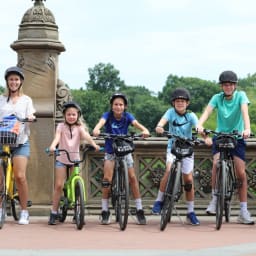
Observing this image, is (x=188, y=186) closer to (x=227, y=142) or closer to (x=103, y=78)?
(x=227, y=142)

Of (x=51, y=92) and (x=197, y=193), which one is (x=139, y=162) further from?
(x=51, y=92)

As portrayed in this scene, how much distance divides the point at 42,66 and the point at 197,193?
284cm

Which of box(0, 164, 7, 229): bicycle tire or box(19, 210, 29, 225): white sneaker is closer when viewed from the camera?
box(0, 164, 7, 229): bicycle tire

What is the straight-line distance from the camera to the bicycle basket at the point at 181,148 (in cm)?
938

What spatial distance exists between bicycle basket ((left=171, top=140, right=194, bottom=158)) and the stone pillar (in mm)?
2019

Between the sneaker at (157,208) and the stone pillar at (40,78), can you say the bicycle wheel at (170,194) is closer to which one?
the sneaker at (157,208)

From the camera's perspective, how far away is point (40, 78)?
10.8m

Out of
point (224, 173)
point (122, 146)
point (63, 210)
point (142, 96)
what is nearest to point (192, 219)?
point (224, 173)

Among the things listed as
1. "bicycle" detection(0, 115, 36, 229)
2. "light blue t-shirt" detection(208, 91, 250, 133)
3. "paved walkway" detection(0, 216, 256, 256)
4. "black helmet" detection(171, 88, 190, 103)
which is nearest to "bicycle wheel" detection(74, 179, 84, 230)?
"paved walkway" detection(0, 216, 256, 256)

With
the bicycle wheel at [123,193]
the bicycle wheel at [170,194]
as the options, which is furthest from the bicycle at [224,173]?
the bicycle wheel at [123,193]

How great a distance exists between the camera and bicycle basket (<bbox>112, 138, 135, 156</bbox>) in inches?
369

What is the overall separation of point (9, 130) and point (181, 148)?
2.06 meters

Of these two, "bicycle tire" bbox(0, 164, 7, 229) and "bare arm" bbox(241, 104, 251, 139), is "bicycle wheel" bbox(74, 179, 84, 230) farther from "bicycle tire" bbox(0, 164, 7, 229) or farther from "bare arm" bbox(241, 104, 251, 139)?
"bare arm" bbox(241, 104, 251, 139)

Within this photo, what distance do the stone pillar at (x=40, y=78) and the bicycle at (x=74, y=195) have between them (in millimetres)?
874
